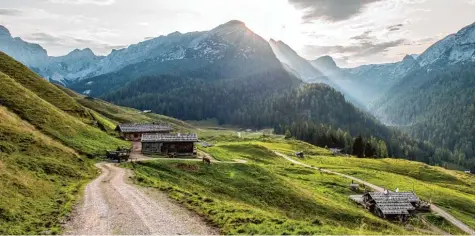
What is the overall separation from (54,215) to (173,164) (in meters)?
34.8

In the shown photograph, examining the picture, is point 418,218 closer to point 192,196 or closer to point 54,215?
point 192,196

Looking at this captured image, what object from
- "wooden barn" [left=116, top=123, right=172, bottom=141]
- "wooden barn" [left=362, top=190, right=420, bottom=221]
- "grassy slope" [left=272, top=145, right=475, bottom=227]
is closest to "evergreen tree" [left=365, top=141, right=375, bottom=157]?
"grassy slope" [left=272, top=145, right=475, bottom=227]

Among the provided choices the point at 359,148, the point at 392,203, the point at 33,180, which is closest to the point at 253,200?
the point at 33,180

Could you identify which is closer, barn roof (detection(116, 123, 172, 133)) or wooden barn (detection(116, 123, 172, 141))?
wooden barn (detection(116, 123, 172, 141))

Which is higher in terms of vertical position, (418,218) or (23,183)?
(23,183)

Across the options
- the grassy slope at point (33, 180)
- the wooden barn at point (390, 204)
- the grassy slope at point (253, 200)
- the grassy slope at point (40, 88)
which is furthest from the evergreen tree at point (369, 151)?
the grassy slope at point (33, 180)

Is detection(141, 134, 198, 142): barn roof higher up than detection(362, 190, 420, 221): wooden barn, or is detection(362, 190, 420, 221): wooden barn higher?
detection(141, 134, 198, 142): barn roof

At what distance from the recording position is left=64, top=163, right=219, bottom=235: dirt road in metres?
31.6

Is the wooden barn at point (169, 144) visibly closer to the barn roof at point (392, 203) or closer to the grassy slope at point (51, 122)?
the grassy slope at point (51, 122)

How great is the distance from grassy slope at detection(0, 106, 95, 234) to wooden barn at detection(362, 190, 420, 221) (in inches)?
1957

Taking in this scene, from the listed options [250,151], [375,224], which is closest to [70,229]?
[375,224]

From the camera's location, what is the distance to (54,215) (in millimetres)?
34719

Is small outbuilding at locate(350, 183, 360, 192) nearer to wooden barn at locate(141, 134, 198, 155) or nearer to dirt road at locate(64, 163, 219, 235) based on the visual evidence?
wooden barn at locate(141, 134, 198, 155)

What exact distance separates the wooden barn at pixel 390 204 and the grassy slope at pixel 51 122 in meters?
52.4
